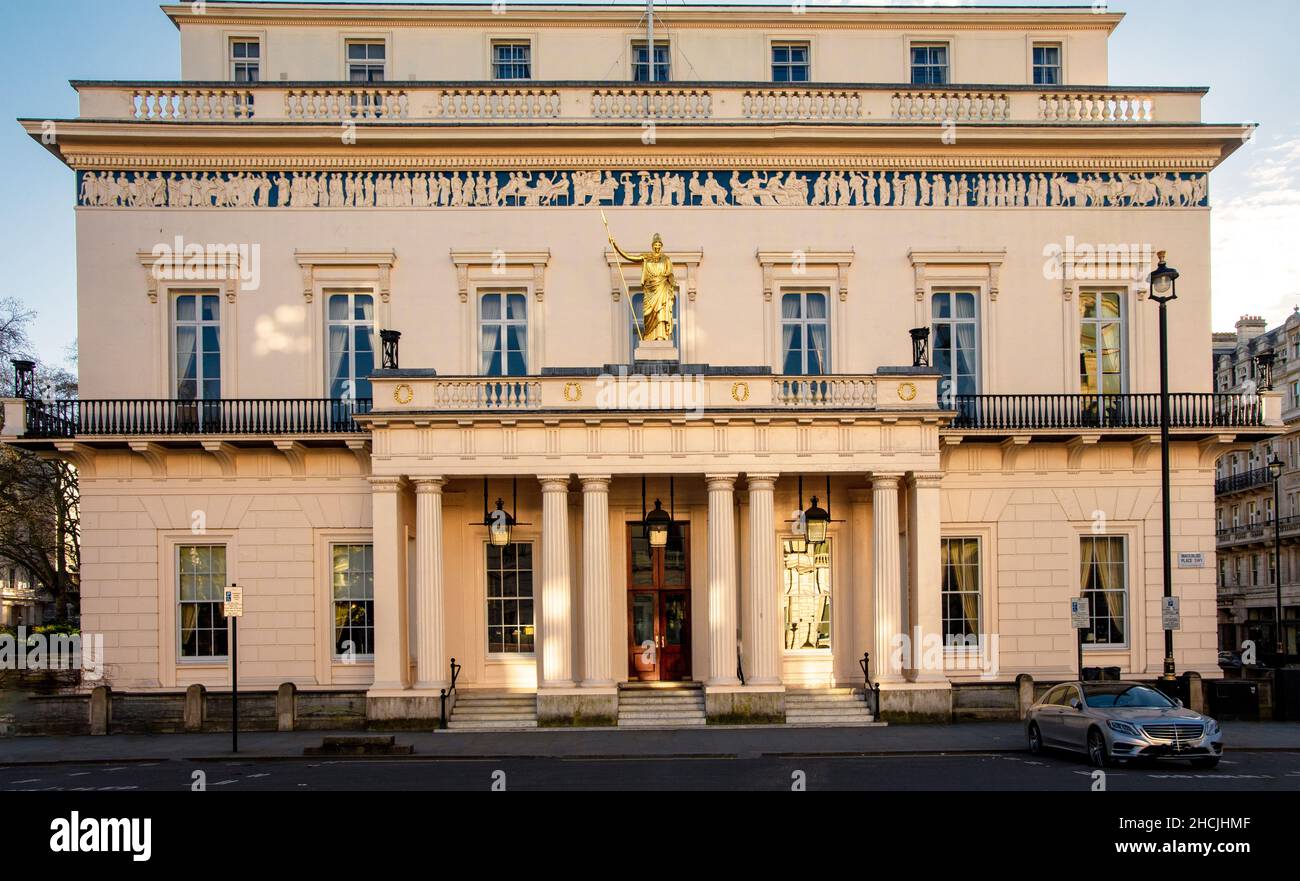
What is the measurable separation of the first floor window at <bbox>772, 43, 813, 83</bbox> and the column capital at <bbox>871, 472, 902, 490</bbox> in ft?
40.3

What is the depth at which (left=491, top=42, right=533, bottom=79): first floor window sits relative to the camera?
28406mm

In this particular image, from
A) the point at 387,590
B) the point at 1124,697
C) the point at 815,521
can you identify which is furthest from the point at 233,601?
the point at 1124,697

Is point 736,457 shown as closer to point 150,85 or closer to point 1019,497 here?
point 1019,497

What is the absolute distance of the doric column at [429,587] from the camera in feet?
72.9

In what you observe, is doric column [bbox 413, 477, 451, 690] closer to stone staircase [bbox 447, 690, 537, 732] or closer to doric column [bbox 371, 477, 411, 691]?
doric column [bbox 371, 477, 411, 691]

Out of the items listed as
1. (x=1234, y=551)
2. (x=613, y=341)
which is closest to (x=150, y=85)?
(x=613, y=341)

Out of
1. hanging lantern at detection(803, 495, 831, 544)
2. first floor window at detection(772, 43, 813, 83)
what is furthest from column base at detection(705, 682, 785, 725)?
first floor window at detection(772, 43, 813, 83)

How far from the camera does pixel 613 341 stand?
25703 millimetres

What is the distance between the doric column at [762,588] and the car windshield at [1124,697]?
689cm

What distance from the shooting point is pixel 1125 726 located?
15.8 meters

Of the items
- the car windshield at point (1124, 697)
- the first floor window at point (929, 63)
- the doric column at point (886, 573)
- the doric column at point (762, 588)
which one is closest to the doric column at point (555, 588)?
the doric column at point (762, 588)
